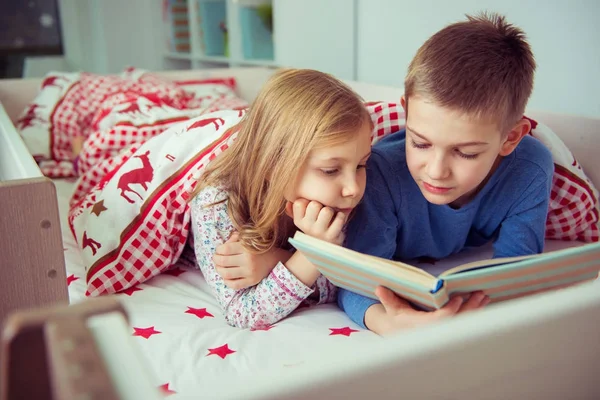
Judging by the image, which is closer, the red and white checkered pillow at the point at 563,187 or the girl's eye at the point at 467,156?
the girl's eye at the point at 467,156

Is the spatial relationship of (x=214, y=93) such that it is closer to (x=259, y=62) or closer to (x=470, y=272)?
(x=259, y=62)

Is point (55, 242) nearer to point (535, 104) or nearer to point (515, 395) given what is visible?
point (515, 395)

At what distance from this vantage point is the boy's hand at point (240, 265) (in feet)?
3.10

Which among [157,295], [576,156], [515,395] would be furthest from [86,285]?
[576,156]

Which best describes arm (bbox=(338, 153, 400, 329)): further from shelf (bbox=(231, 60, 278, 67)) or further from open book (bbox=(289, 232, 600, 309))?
shelf (bbox=(231, 60, 278, 67))

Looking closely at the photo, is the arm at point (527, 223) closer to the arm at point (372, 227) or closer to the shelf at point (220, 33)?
the arm at point (372, 227)

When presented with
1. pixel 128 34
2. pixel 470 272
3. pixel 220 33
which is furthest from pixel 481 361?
pixel 128 34

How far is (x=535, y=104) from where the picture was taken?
1.48 meters

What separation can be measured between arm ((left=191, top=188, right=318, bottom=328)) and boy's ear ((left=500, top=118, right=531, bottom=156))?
0.39 m

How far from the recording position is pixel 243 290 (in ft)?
3.17

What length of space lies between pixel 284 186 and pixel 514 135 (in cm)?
39

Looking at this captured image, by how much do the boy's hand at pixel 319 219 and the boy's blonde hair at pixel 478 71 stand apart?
23cm

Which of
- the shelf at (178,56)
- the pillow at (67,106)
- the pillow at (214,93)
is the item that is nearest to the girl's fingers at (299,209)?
the pillow at (214,93)

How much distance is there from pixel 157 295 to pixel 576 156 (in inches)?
38.6
